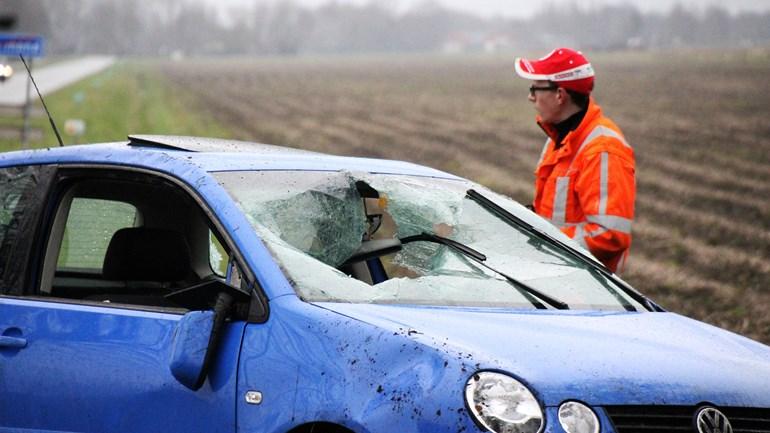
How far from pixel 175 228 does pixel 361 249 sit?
2.94 ft

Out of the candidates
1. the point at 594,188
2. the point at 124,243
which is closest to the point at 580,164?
the point at 594,188

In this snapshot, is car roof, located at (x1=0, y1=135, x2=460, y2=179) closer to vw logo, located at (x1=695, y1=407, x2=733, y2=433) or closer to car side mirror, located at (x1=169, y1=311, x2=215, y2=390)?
car side mirror, located at (x1=169, y1=311, x2=215, y2=390)

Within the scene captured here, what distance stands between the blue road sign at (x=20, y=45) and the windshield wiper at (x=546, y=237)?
15544 millimetres

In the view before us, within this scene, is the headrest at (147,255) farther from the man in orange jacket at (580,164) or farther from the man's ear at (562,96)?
the man's ear at (562,96)

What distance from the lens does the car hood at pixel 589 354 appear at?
3.60 metres

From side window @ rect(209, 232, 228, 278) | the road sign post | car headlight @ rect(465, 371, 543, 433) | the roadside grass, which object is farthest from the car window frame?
the roadside grass

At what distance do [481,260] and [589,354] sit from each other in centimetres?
90

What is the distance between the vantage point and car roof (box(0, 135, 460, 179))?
4633 millimetres

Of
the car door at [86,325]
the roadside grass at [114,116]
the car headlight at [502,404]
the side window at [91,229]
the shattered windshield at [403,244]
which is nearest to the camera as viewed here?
the car headlight at [502,404]

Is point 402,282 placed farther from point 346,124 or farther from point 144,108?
point 144,108

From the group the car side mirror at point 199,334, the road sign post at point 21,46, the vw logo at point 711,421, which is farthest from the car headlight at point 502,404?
the road sign post at point 21,46

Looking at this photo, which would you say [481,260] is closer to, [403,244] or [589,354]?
[403,244]

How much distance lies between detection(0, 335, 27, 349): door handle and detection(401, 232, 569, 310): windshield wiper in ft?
4.12

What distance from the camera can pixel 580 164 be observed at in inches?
245
